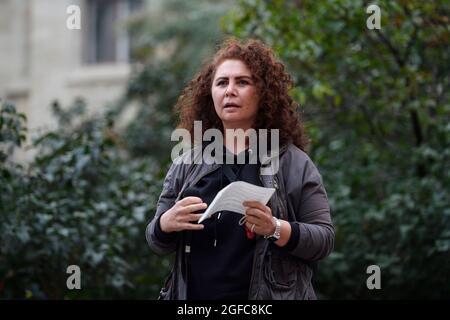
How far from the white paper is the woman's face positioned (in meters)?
0.44

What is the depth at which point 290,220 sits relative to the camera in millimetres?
2908

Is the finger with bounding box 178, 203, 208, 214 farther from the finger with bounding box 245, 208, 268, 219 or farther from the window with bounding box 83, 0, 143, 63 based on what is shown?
the window with bounding box 83, 0, 143, 63

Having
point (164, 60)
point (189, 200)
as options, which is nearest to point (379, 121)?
point (189, 200)

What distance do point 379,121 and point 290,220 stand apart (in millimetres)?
3926

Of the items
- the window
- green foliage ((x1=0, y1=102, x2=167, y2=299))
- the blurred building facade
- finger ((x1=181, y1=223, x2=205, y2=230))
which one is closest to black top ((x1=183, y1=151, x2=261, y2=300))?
finger ((x1=181, y1=223, x2=205, y2=230))

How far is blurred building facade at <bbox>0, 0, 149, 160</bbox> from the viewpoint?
58.6 ft

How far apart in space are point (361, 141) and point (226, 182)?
13.9 feet

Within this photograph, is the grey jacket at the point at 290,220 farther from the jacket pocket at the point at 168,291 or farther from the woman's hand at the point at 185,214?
the woman's hand at the point at 185,214

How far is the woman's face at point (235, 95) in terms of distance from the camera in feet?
9.88

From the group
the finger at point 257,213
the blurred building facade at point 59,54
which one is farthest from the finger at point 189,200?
the blurred building facade at point 59,54
